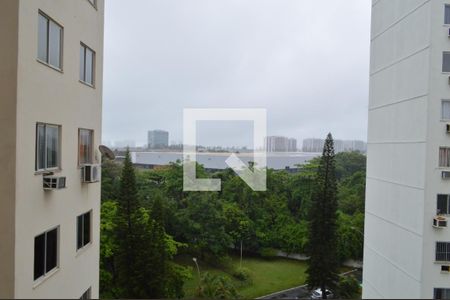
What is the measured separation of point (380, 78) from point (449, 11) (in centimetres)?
129

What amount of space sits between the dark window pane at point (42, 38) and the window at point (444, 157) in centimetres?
464

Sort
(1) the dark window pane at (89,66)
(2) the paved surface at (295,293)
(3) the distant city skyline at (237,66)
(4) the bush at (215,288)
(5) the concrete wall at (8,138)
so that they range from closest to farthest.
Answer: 1. (5) the concrete wall at (8,138)
2. (1) the dark window pane at (89,66)
3. (3) the distant city skyline at (237,66)
4. (4) the bush at (215,288)
5. (2) the paved surface at (295,293)

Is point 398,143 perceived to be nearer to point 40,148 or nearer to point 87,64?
point 87,64

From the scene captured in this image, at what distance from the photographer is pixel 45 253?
2270mm

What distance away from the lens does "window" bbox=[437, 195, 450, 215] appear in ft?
14.3

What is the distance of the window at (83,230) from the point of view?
2.96 m

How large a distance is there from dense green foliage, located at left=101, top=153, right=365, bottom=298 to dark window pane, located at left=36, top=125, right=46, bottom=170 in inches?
206

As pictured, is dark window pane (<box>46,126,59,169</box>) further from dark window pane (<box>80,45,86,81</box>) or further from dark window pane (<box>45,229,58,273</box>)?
dark window pane (<box>80,45,86,81</box>)

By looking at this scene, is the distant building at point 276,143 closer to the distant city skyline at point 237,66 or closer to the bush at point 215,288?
the distant city skyline at point 237,66

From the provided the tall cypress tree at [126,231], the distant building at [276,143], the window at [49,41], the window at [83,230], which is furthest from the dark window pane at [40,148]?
the distant building at [276,143]

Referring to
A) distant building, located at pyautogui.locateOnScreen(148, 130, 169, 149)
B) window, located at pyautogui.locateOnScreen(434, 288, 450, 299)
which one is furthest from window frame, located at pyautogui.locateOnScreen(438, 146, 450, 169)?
distant building, located at pyautogui.locateOnScreen(148, 130, 169, 149)

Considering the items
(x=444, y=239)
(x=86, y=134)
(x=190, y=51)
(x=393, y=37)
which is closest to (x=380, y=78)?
(x=393, y=37)

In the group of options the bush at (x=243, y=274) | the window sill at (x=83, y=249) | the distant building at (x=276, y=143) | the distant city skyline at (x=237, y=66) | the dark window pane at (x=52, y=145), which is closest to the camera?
the dark window pane at (x=52, y=145)

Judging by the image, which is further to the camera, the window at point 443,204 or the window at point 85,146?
the window at point 443,204
